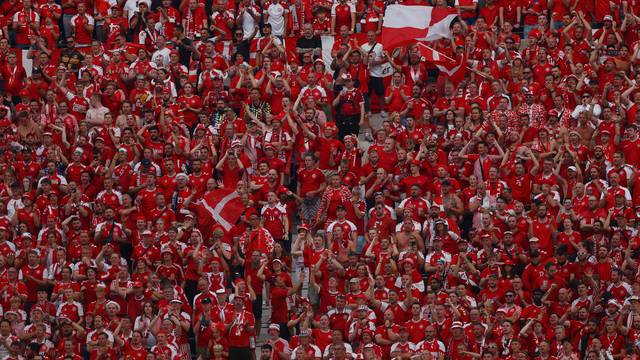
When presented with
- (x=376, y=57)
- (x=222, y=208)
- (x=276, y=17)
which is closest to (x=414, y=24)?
(x=376, y=57)

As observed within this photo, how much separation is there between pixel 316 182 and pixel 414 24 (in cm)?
360

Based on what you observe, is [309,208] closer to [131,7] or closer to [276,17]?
[276,17]

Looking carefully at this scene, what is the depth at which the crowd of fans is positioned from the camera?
27.2 metres

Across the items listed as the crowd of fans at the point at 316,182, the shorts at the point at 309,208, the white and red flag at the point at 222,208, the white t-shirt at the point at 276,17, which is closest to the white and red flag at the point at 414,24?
the crowd of fans at the point at 316,182

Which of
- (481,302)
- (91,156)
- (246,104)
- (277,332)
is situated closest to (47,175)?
(91,156)

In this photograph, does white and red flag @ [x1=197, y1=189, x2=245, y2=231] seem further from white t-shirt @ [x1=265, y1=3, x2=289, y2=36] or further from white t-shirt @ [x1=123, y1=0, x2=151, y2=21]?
white t-shirt @ [x1=123, y1=0, x2=151, y2=21]

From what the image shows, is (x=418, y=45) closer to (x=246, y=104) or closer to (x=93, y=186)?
(x=246, y=104)

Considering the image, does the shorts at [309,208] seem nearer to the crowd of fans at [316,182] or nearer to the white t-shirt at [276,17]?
the crowd of fans at [316,182]

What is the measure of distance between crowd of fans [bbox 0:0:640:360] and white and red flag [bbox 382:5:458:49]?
0.84 feet

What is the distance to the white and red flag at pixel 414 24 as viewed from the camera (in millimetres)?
31469

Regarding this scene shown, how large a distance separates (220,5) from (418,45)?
3.55 meters

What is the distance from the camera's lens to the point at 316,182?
96.3ft

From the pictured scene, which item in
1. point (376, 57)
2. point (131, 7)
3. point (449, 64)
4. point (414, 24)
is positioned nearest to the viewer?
point (449, 64)

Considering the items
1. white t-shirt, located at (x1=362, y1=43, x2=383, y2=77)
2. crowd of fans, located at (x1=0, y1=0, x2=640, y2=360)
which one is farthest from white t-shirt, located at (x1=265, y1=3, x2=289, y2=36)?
white t-shirt, located at (x1=362, y1=43, x2=383, y2=77)
